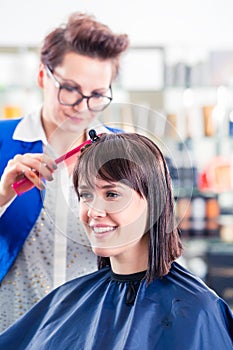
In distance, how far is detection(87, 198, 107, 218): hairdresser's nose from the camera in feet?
4.75

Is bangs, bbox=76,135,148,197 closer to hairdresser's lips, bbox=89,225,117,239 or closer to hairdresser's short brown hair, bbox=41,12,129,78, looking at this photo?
hairdresser's lips, bbox=89,225,117,239

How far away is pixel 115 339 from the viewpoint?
1572 mm

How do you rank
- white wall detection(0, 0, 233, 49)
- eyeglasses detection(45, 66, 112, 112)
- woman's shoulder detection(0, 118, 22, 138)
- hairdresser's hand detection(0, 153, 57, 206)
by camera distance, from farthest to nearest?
white wall detection(0, 0, 233, 49)
woman's shoulder detection(0, 118, 22, 138)
eyeglasses detection(45, 66, 112, 112)
hairdresser's hand detection(0, 153, 57, 206)

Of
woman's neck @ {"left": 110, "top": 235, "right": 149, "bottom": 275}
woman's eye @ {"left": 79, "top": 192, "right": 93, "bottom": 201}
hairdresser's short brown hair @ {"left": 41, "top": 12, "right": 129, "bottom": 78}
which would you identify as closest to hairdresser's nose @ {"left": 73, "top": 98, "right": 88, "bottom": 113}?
hairdresser's short brown hair @ {"left": 41, "top": 12, "right": 129, "bottom": 78}

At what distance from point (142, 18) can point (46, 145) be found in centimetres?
326

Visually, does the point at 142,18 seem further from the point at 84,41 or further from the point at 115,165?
the point at 115,165

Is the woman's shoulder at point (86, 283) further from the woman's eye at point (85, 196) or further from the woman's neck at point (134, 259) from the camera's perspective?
the woman's eye at point (85, 196)

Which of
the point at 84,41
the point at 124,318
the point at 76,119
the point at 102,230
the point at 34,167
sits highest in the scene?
the point at 84,41

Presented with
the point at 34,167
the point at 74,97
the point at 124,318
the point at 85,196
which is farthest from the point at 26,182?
the point at 124,318

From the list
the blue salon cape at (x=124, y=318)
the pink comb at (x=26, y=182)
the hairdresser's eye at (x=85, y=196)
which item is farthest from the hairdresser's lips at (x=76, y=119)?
the blue salon cape at (x=124, y=318)

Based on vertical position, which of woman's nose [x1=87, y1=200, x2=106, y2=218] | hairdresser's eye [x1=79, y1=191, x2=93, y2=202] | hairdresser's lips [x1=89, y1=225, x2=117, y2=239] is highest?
hairdresser's eye [x1=79, y1=191, x2=93, y2=202]

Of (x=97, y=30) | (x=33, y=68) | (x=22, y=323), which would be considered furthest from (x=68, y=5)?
(x=22, y=323)

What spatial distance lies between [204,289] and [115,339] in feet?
0.81

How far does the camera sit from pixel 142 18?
4.76m
